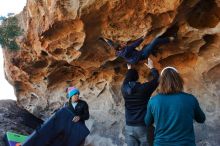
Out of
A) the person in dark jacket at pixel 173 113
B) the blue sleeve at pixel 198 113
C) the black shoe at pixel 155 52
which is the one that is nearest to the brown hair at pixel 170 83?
the person in dark jacket at pixel 173 113

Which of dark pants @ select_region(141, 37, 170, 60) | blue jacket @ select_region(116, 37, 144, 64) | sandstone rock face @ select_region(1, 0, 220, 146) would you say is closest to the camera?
blue jacket @ select_region(116, 37, 144, 64)

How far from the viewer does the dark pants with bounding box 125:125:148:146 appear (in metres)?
5.35

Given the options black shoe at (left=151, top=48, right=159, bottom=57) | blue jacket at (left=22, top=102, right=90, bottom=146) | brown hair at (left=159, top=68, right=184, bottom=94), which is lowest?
blue jacket at (left=22, top=102, right=90, bottom=146)

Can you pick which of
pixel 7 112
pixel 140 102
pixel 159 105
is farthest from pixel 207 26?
pixel 7 112

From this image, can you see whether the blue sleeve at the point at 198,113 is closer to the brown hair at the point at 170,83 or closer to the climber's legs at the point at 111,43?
the brown hair at the point at 170,83

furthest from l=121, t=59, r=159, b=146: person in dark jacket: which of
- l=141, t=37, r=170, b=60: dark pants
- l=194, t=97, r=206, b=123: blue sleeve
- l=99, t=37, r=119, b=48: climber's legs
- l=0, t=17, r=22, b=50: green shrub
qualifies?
l=0, t=17, r=22, b=50: green shrub

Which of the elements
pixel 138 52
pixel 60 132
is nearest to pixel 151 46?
pixel 138 52

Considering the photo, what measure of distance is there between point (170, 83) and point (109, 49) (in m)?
3.64

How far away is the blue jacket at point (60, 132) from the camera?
6.67 meters

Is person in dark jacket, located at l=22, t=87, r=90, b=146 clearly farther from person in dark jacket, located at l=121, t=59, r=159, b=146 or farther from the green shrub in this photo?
the green shrub

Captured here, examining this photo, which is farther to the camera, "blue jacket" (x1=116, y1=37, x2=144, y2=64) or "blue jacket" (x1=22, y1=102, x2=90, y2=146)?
"blue jacket" (x1=22, y1=102, x2=90, y2=146)

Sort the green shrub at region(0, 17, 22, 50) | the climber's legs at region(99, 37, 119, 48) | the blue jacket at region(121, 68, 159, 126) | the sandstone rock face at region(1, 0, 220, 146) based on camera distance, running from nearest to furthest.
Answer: the blue jacket at region(121, 68, 159, 126), the sandstone rock face at region(1, 0, 220, 146), the climber's legs at region(99, 37, 119, 48), the green shrub at region(0, 17, 22, 50)

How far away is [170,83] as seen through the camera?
3.81 m

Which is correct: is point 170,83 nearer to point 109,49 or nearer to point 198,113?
point 198,113
